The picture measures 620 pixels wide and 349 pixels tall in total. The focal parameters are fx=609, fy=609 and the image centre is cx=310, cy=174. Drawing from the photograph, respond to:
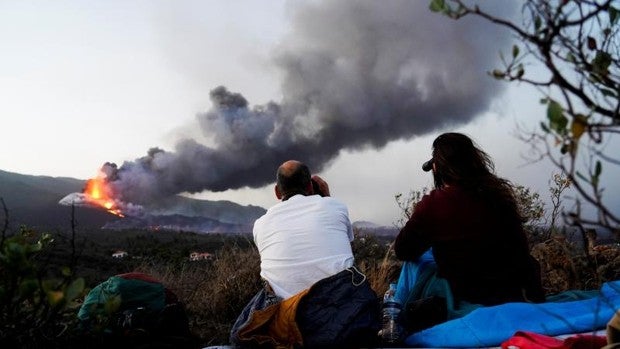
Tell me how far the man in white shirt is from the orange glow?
63307 millimetres

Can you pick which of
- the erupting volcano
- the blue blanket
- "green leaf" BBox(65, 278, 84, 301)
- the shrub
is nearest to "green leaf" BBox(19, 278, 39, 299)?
the shrub

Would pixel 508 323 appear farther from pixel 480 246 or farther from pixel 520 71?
pixel 520 71

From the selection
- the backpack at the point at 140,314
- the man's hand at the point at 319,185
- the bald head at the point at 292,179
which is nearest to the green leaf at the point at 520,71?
the bald head at the point at 292,179

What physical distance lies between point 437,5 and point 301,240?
3.12 metres

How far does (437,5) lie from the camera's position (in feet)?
5.57

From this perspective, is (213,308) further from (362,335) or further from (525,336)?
(525,336)

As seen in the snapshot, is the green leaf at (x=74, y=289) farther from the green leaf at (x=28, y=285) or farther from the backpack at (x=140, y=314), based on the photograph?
the backpack at (x=140, y=314)

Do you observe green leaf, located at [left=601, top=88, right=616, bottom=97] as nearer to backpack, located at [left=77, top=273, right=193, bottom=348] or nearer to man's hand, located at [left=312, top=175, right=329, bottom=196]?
backpack, located at [left=77, top=273, right=193, bottom=348]

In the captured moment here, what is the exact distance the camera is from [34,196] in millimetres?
156500

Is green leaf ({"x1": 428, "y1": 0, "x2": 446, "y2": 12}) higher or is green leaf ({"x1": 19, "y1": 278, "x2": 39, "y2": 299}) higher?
green leaf ({"x1": 428, "y1": 0, "x2": 446, "y2": 12})

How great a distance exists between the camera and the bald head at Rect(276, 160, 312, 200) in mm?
4922

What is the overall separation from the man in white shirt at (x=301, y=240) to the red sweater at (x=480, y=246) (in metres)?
0.68

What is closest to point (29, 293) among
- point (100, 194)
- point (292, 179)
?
point (292, 179)

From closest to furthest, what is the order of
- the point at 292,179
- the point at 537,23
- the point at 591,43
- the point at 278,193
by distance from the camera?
the point at 537,23 → the point at 591,43 → the point at 292,179 → the point at 278,193
